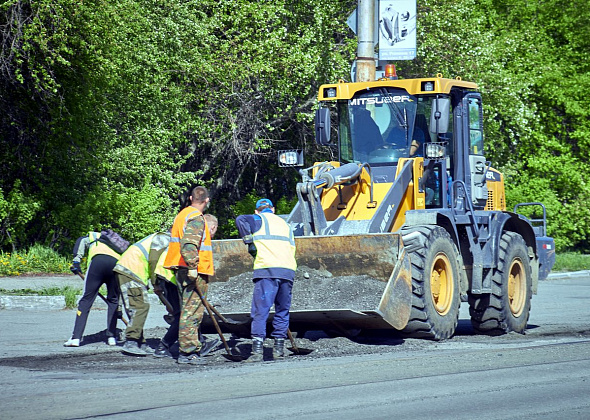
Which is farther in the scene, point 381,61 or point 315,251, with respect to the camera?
point 381,61

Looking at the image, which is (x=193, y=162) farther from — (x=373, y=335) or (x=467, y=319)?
(x=373, y=335)

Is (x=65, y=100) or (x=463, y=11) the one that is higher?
(x=463, y=11)

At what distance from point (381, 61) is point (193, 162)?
34.0 feet

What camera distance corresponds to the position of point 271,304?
1022 cm

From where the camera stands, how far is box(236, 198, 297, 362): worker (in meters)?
10.2

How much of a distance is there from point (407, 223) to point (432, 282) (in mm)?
829

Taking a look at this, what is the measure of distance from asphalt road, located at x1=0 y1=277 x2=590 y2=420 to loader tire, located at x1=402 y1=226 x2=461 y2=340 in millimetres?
232

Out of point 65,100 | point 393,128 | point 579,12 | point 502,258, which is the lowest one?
point 502,258

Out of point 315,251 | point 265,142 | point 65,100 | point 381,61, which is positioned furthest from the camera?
point 265,142

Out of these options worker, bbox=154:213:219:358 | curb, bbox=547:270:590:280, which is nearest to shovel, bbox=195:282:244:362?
worker, bbox=154:213:219:358

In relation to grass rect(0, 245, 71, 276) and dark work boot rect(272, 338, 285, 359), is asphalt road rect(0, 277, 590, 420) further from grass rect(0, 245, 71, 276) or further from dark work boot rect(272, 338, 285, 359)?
grass rect(0, 245, 71, 276)

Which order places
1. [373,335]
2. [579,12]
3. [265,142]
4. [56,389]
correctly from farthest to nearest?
1. [579,12]
2. [265,142]
3. [373,335]
4. [56,389]

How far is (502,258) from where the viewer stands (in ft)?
43.0

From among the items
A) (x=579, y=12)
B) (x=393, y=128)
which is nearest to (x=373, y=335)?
(x=393, y=128)
